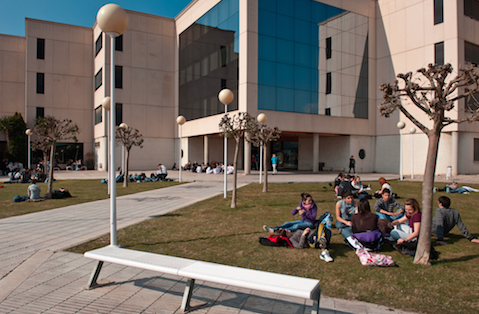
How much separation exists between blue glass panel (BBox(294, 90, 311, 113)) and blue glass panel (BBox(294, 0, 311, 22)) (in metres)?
6.16

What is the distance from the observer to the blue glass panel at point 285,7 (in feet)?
87.0

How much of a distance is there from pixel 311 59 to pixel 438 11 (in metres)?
10.5

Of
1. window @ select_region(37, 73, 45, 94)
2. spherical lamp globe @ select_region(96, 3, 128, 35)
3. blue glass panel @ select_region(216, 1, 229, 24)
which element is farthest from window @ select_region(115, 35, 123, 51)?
spherical lamp globe @ select_region(96, 3, 128, 35)

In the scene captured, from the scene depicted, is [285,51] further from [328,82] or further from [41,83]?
[41,83]

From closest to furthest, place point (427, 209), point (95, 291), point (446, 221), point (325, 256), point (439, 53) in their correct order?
1. point (95, 291)
2. point (427, 209)
3. point (325, 256)
4. point (446, 221)
5. point (439, 53)

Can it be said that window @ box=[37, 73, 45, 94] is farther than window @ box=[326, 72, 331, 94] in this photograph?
Yes

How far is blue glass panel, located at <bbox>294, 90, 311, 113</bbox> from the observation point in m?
27.3

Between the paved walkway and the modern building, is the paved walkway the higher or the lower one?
the lower one

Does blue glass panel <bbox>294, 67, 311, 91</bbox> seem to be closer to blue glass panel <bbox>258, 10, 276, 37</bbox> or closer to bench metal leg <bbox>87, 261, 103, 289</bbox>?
blue glass panel <bbox>258, 10, 276, 37</bbox>

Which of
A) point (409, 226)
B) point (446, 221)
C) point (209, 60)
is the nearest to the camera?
point (409, 226)

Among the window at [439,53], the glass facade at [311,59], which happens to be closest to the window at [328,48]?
the glass facade at [311,59]

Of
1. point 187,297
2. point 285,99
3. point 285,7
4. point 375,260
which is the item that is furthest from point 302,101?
point 187,297

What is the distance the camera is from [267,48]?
26.0 m

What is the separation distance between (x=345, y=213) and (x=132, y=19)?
109ft
